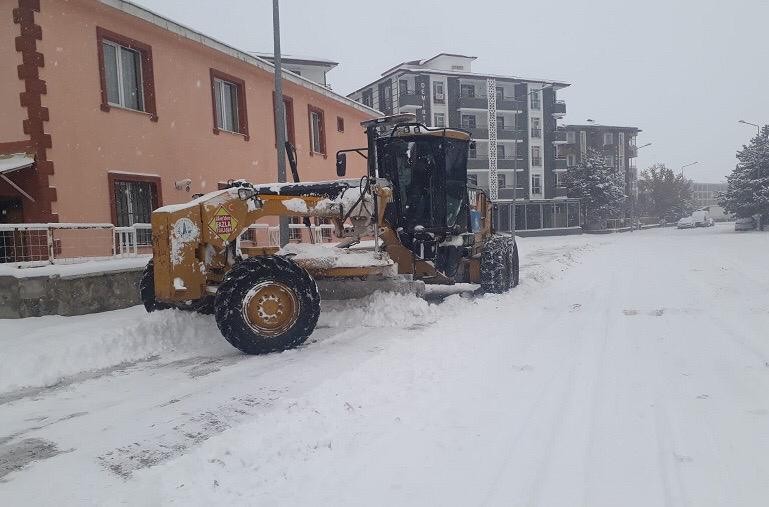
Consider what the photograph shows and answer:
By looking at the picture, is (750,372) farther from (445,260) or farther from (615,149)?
(615,149)

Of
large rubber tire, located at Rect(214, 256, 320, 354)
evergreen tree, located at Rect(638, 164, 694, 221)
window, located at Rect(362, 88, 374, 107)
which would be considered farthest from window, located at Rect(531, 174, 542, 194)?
large rubber tire, located at Rect(214, 256, 320, 354)

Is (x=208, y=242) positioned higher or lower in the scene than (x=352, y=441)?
higher

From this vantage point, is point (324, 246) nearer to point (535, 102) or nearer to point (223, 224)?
point (223, 224)

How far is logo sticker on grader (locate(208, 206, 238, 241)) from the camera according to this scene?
229 inches

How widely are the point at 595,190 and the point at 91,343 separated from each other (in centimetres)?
5026

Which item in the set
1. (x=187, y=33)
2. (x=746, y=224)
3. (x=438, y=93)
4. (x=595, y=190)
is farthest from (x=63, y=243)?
(x=595, y=190)

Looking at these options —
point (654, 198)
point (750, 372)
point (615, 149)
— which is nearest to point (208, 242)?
point (750, 372)

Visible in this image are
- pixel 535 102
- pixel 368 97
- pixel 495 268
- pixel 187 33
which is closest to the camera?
pixel 495 268

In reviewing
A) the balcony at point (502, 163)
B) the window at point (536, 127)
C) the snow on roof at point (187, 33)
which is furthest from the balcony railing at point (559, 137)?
the snow on roof at point (187, 33)

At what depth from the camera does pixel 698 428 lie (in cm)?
359

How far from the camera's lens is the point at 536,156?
5097 cm

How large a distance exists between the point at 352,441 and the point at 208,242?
328 cm

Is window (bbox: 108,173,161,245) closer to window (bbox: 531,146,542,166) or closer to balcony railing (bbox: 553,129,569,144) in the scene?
window (bbox: 531,146,542,166)

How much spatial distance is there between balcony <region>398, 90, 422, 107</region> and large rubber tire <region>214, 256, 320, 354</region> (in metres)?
41.8
